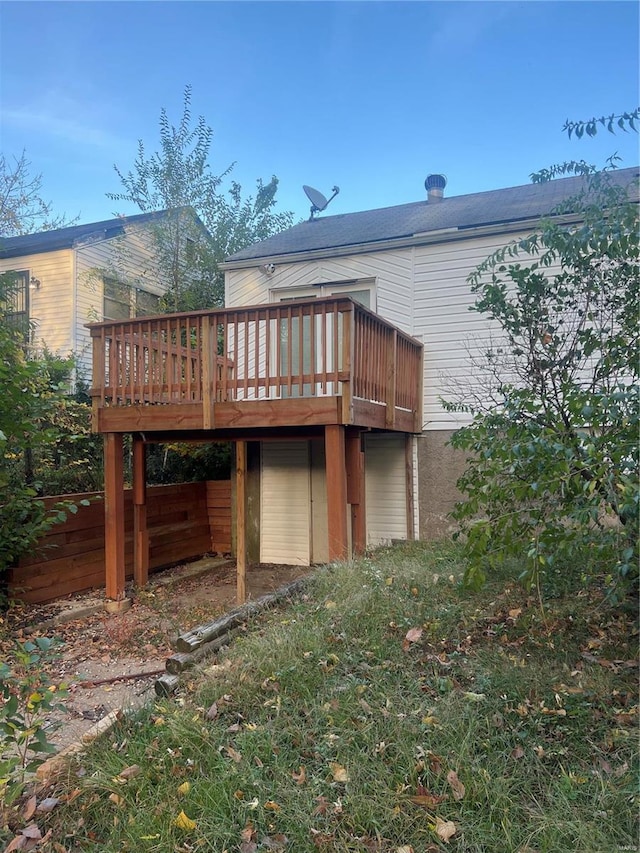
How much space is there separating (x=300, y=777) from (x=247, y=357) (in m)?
3.95

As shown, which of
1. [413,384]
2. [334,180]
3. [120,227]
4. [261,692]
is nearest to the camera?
[261,692]

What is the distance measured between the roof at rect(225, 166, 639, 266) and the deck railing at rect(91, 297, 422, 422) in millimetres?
2085

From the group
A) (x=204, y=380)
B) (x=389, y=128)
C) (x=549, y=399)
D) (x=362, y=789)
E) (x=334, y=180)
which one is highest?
(x=334, y=180)

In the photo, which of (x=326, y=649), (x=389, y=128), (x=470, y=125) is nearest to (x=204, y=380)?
(x=326, y=649)

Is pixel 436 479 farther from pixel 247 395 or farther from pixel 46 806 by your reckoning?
pixel 46 806

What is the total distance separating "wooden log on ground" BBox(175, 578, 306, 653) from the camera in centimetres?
351

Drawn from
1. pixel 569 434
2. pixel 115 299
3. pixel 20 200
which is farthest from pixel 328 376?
pixel 20 200

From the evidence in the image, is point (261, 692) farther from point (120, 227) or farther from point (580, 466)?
point (120, 227)

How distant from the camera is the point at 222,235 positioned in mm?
14102

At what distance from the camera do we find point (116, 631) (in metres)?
5.28

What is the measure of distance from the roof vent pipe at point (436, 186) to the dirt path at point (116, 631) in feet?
24.7

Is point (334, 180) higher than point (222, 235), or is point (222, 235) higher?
point (334, 180)

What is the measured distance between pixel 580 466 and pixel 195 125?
13.5m

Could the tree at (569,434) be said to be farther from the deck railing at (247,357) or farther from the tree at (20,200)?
the tree at (20,200)
